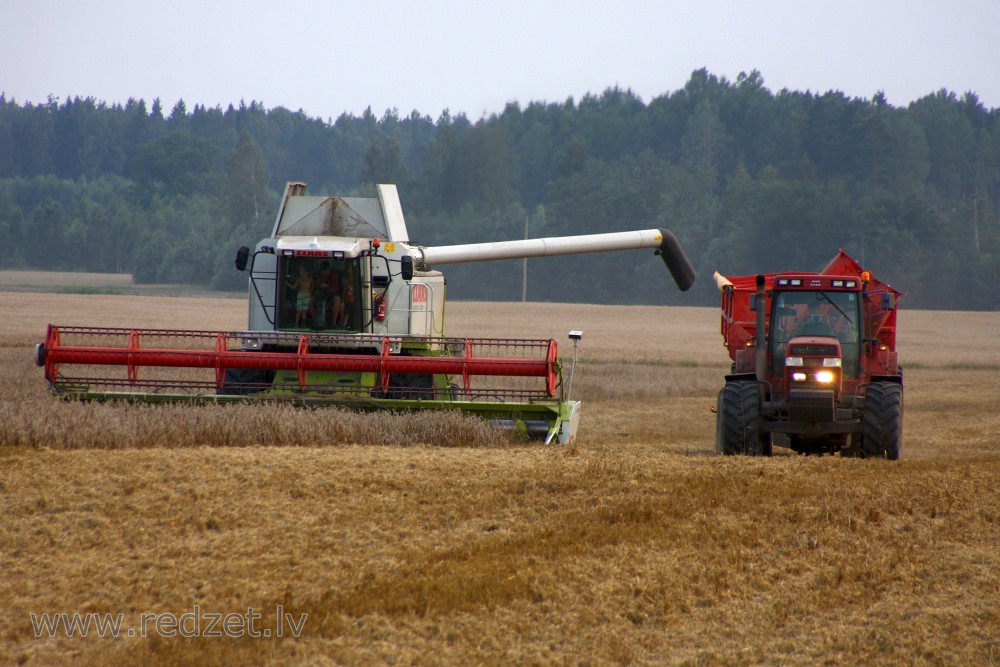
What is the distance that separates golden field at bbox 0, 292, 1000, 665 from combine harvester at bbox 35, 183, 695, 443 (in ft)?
2.14

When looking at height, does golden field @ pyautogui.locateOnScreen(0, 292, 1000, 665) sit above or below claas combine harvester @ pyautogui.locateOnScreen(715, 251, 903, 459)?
below

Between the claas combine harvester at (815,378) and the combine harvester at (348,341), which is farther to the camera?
the combine harvester at (348,341)

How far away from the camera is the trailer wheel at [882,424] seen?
367 inches

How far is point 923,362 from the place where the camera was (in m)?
26.3

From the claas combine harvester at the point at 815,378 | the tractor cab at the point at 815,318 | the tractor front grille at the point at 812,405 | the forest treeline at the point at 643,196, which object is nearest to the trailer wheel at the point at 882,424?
the claas combine harvester at the point at 815,378

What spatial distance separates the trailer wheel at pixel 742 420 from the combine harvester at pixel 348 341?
153cm

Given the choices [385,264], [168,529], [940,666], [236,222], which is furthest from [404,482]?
[236,222]

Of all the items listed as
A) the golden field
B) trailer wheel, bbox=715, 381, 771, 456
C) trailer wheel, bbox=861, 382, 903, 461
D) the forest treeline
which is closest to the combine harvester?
the golden field

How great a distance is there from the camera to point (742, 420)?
9.53 m

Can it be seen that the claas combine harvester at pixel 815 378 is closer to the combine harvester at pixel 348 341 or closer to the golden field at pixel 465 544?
the golden field at pixel 465 544

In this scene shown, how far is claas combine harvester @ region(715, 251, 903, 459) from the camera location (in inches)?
370

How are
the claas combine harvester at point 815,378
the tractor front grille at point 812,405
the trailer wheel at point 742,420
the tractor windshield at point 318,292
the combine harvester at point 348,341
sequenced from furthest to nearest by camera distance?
1. the tractor windshield at point 318,292
2. the combine harvester at point 348,341
3. the trailer wheel at point 742,420
4. the claas combine harvester at point 815,378
5. the tractor front grille at point 812,405

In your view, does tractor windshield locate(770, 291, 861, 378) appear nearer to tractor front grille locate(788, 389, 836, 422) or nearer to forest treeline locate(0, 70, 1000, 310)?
tractor front grille locate(788, 389, 836, 422)

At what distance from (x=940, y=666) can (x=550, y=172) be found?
262 ft
